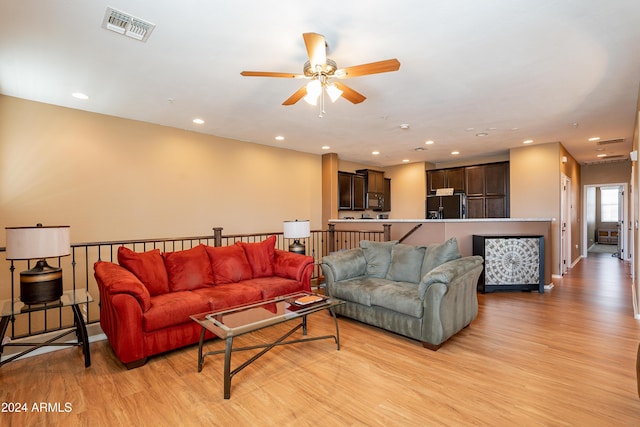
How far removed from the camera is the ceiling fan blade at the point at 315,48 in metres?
2.07

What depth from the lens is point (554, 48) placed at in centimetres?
257

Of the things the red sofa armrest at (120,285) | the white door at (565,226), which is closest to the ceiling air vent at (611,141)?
the white door at (565,226)

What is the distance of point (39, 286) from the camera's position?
102 inches

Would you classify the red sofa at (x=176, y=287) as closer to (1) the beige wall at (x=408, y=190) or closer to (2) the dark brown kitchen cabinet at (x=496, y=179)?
(1) the beige wall at (x=408, y=190)

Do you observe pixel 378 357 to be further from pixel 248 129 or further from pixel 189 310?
pixel 248 129

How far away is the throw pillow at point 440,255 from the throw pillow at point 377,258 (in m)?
0.53

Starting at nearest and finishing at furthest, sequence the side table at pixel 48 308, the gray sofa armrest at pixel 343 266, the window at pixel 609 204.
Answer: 1. the side table at pixel 48 308
2. the gray sofa armrest at pixel 343 266
3. the window at pixel 609 204

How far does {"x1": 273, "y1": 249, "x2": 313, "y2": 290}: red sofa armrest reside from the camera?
13.1 ft

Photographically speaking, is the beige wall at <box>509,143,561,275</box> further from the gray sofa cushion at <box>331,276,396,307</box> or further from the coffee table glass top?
the coffee table glass top

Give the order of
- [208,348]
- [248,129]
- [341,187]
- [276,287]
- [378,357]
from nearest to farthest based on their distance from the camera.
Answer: [378,357] → [208,348] → [276,287] → [248,129] → [341,187]

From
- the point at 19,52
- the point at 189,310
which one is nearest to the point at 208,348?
the point at 189,310

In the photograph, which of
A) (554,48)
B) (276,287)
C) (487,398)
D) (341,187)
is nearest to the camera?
(487,398)

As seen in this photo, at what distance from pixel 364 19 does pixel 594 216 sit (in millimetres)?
13717

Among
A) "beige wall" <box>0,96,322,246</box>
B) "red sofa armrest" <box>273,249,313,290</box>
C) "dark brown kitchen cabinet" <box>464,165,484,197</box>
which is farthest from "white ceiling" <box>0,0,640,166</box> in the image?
"dark brown kitchen cabinet" <box>464,165,484,197</box>
